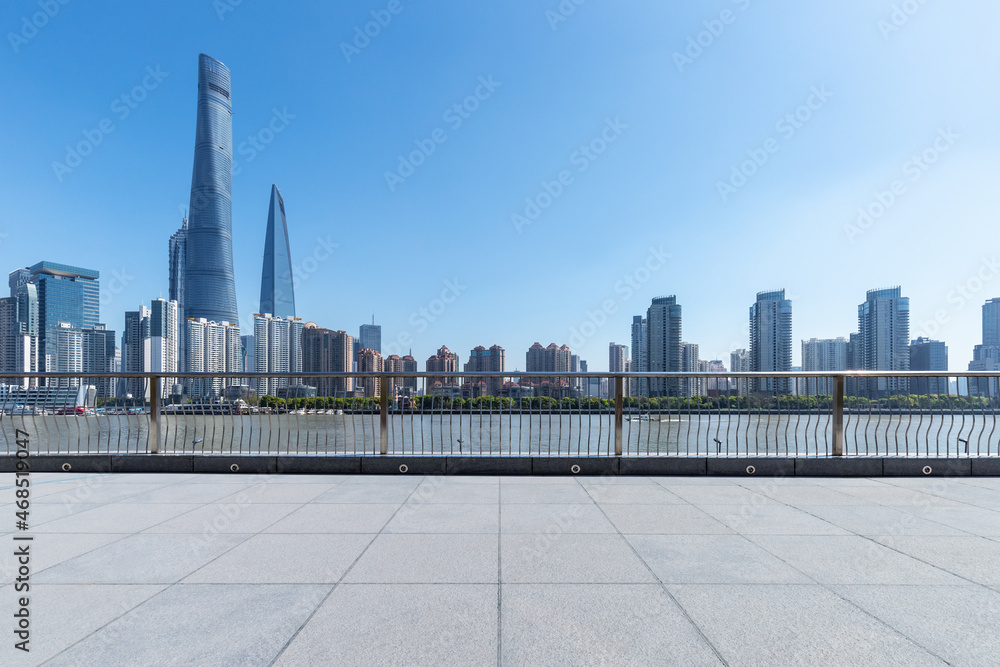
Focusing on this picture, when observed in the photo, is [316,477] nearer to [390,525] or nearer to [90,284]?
[390,525]

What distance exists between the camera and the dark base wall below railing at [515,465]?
21.5 ft

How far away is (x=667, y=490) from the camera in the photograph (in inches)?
224

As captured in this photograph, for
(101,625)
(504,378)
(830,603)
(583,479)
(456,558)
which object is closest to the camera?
(101,625)

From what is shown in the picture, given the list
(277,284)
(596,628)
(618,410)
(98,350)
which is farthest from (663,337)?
(277,284)

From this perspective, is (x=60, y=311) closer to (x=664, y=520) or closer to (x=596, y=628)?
(x=664, y=520)

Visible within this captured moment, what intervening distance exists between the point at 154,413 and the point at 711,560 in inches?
284

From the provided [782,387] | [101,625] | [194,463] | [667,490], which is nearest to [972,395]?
[782,387]

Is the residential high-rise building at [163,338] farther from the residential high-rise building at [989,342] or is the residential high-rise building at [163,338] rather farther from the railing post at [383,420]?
the residential high-rise building at [989,342]

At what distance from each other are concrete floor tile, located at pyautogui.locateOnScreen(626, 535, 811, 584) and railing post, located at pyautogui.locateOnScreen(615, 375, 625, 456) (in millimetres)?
2840

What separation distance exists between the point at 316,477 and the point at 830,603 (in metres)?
5.64

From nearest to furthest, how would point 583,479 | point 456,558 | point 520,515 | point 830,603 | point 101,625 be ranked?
point 101,625
point 830,603
point 456,558
point 520,515
point 583,479

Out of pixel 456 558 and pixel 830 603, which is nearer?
pixel 830 603

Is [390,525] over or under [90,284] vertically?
under

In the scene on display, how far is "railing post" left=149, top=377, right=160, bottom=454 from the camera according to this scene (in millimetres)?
7031
